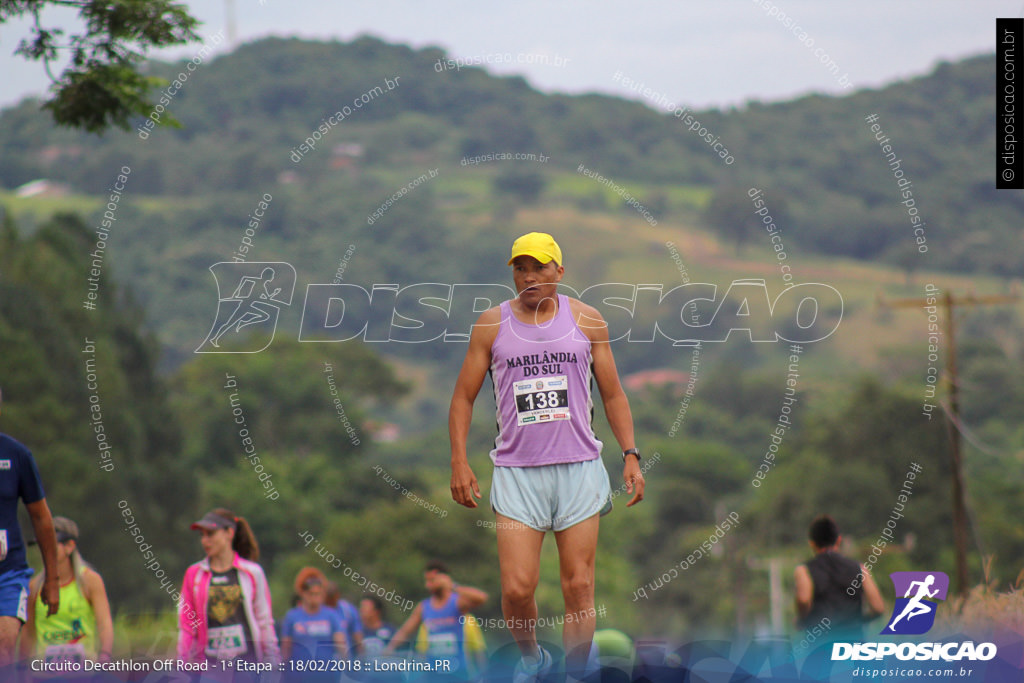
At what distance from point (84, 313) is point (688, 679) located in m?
44.4

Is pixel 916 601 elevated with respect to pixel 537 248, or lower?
lower

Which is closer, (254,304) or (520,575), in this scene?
(520,575)

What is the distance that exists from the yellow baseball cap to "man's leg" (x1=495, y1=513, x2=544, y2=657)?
119 cm

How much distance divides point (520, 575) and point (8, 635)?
2.43 m

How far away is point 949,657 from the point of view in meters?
6.32

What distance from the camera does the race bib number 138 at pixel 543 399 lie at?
21.0 ft

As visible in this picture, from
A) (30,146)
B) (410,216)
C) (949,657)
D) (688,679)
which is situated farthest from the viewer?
(30,146)

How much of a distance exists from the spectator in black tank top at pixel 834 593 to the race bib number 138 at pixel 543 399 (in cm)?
232

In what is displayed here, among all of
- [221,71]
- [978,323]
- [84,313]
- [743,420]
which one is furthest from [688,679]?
[221,71]

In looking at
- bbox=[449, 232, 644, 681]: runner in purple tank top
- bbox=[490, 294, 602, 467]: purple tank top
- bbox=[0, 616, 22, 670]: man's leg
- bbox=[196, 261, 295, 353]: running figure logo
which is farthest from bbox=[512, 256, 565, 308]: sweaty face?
bbox=[196, 261, 295, 353]: running figure logo

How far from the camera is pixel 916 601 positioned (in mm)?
7188

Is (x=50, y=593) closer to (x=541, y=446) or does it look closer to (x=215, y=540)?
(x=215, y=540)

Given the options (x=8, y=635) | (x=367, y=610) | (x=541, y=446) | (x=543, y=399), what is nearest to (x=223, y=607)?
(x=8, y=635)

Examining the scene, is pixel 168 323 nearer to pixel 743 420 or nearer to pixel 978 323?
pixel 743 420
